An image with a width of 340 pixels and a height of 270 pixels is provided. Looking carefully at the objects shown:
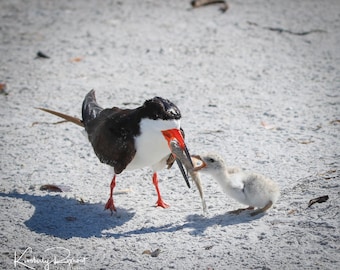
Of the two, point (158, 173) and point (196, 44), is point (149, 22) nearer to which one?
point (196, 44)

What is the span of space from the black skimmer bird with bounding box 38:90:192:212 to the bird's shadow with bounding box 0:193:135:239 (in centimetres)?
15

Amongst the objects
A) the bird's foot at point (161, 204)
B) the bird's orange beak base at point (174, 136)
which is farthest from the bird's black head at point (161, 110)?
the bird's foot at point (161, 204)

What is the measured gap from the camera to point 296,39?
949 cm

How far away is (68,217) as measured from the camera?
17.3 ft

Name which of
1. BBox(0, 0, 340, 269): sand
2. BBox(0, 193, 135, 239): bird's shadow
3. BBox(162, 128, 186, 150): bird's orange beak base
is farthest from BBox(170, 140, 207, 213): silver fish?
BBox(0, 193, 135, 239): bird's shadow

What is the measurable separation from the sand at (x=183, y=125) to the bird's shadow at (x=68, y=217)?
0.06 feet

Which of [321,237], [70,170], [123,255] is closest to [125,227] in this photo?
[123,255]

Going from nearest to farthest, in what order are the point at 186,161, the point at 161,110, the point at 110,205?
the point at 161,110
the point at 186,161
the point at 110,205

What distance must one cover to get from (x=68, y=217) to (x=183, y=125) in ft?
7.40

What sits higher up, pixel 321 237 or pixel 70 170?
pixel 321 237

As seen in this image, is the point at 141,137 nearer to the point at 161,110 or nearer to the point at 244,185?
the point at 161,110

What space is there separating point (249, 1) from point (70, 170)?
252 inches

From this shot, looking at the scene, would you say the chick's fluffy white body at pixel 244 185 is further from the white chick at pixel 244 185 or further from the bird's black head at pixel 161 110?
the bird's black head at pixel 161 110

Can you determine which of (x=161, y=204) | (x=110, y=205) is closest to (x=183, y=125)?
(x=161, y=204)
